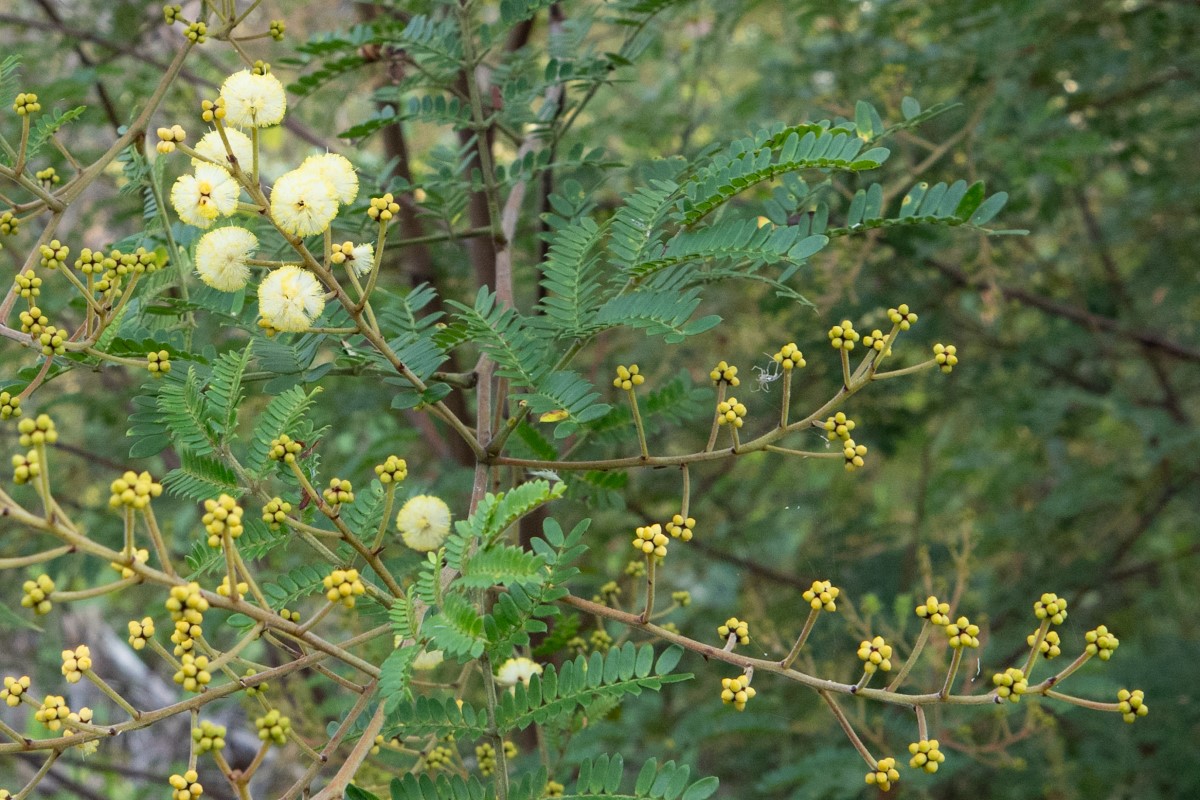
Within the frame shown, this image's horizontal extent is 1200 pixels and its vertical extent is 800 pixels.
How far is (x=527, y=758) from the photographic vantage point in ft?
6.16

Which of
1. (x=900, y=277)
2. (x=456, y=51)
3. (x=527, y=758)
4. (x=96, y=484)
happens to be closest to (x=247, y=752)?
(x=96, y=484)

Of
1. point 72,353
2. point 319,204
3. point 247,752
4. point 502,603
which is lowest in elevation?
point 247,752

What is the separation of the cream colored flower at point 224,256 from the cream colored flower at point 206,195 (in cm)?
2

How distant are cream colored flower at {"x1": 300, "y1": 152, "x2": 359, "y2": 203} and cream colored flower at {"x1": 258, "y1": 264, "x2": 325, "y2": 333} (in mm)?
86

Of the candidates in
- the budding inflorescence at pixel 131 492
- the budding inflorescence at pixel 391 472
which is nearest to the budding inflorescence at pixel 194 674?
the budding inflorescence at pixel 131 492

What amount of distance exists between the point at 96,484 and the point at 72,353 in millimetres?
2125

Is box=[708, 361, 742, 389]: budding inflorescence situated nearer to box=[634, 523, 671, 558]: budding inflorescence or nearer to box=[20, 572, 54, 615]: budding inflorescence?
box=[634, 523, 671, 558]: budding inflorescence

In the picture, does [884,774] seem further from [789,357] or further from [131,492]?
[131,492]

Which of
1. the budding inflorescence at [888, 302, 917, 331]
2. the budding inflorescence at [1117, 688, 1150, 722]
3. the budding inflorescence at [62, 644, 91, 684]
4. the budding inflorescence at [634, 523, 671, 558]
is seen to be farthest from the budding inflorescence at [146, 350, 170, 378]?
the budding inflorescence at [1117, 688, 1150, 722]

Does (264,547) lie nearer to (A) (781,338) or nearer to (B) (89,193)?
(A) (781,338)

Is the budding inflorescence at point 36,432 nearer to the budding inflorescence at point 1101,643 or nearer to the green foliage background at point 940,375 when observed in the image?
the budding inflorescence at point 1101,643

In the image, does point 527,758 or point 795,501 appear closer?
point 527,758

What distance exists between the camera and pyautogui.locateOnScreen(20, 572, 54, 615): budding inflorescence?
0.85m

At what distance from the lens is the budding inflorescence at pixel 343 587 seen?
3.11ft
